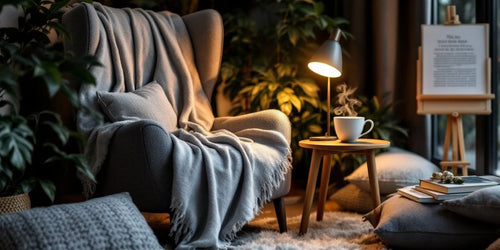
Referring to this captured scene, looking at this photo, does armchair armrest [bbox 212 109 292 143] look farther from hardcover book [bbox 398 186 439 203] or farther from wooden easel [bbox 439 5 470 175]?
wooden easel [bbox 439 5 470 175]

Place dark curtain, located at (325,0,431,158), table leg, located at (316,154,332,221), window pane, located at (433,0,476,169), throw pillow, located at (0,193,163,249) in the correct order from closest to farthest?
throw pillow, located at (0,193,163,249), table leg, located at (316,154,332,221), window pane, located at (433,0,476,169), dark curtain, located at (325,0,431,158)

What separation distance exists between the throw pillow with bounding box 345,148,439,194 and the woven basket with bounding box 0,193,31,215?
1453mm

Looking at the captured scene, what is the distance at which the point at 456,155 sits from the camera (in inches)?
102

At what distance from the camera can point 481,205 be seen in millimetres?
1763

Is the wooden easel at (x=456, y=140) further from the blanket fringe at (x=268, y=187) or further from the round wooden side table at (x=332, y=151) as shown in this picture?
the blanket fringe at (x=268, y=187)

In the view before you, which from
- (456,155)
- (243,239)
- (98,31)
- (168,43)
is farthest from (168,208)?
(456,155)

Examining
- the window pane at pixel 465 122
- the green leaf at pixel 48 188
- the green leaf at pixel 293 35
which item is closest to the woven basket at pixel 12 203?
the green leaf at pixel 48 188

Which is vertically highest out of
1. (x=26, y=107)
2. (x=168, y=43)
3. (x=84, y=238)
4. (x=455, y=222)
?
(x=168, y=43)

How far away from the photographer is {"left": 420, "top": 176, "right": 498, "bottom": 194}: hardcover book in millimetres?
1891

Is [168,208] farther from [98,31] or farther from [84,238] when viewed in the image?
[98,31]

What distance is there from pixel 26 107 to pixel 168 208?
3.57ft

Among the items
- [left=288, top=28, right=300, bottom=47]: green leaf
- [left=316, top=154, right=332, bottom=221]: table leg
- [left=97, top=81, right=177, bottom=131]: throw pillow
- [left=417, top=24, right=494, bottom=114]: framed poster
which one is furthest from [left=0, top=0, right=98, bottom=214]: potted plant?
[left=417, top=24, right=494, bottom=114]: framed poster

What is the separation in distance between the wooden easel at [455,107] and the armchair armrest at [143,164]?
4.47 feet

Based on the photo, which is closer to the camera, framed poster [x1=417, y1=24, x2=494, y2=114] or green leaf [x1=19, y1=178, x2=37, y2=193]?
green leaf [x1=19, y1=178, x2=37, y2=193]
